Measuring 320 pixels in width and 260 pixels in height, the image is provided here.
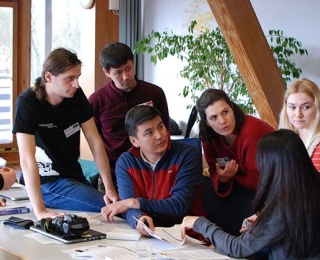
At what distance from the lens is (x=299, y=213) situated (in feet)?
7.10

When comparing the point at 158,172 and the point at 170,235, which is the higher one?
the point at 158,172

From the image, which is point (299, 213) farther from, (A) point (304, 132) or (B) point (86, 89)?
(B) point (86, 89)

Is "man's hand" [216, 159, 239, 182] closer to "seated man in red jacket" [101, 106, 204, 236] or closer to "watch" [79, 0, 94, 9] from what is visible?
"seated man in red jacket" [101, 106, 204, 236]

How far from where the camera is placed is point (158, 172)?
301cm

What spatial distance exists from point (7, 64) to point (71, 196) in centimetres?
566

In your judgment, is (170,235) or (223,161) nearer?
(170,235)

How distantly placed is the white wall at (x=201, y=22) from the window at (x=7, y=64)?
6.16ft

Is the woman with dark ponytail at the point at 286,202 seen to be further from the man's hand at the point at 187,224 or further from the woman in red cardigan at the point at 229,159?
the woman in red cardigan at the point at 229,159

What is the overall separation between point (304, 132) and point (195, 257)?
3.87 ft

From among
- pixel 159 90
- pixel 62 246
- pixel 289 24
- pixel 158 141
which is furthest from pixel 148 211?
pixel 289 24

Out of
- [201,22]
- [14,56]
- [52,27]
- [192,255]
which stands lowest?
[192,255]

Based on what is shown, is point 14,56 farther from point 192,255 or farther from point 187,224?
point 192,255

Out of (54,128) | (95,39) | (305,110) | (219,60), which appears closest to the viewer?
(305,110)

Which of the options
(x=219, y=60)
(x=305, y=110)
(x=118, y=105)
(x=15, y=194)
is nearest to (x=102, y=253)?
(x=15, y=194)
